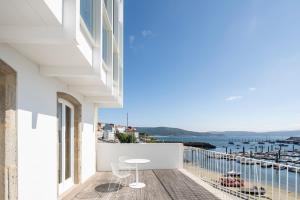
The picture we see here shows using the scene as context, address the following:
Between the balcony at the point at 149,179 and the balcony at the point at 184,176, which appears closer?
the balcony at the point at 184,176

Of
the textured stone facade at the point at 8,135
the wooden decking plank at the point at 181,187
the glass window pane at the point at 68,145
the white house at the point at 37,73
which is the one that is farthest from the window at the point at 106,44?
the wooden decking plank at the point at 181,187

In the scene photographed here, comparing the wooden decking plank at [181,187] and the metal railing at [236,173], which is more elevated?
the metal railing at [236,173]

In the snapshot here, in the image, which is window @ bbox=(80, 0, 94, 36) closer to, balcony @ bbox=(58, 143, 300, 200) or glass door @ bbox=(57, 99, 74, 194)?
glass door @ bbox=(57, 99, 74, 194)

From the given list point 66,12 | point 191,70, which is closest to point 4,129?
point 66,12

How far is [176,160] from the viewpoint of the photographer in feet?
27.4

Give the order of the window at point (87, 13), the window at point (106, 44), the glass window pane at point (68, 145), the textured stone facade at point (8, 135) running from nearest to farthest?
the textured stone facade at point (8, 135) < the window at point (87, 13) < the window at point (106, 44) < the glass window pane at point (68, 145)

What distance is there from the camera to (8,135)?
279cm

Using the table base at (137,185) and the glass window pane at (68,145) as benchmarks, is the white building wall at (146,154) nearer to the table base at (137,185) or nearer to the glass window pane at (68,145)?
the table base at (137,185)

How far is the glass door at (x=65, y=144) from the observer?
5.13m

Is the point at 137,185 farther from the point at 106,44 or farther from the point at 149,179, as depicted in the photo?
the point at 106,44

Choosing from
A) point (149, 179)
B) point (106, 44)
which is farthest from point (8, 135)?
point (149, 179)

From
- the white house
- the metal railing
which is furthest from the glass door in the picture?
the metal railing

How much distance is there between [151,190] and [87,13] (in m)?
4.35

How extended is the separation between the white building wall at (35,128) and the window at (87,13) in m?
1.03
